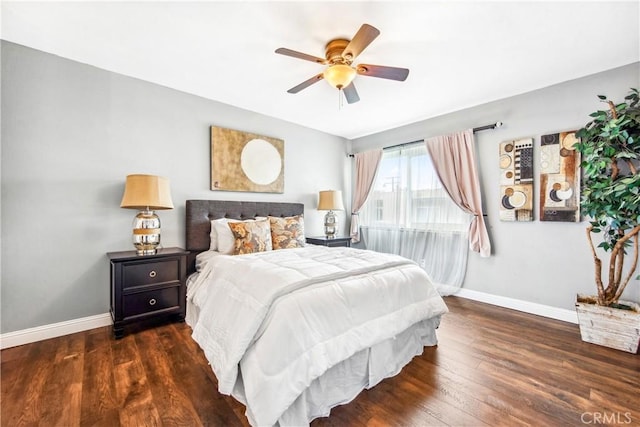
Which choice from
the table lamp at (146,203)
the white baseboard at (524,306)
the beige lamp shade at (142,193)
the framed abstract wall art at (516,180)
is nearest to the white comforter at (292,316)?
the table lamp at (146,203)

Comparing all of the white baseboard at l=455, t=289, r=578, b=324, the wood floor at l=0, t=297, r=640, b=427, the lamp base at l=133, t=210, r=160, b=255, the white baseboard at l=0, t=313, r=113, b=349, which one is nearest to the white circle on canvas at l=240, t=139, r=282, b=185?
the lamp base at l=133, t=210, r=160, b=255

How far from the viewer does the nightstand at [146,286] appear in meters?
2.31

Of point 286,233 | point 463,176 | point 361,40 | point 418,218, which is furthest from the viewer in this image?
point 418,218

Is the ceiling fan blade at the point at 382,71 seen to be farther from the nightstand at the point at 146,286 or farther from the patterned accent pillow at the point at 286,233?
the nightstand at the point at 146,286

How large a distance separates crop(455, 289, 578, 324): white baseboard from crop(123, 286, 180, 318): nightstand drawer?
11.4 ft

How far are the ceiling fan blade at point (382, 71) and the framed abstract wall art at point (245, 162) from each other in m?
1.96

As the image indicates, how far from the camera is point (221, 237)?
2.96 meters

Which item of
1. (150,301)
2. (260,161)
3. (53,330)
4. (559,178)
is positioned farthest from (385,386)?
(260,161)

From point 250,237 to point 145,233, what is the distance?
991 millimetres

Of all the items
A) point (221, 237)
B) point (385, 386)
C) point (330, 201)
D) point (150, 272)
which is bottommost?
point (385, 386)

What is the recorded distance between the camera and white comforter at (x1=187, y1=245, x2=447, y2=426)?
132 centimetres

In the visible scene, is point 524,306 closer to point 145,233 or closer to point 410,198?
point 410,198


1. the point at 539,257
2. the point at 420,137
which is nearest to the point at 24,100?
the point at 420,137

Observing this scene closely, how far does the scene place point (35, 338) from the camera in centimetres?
227
